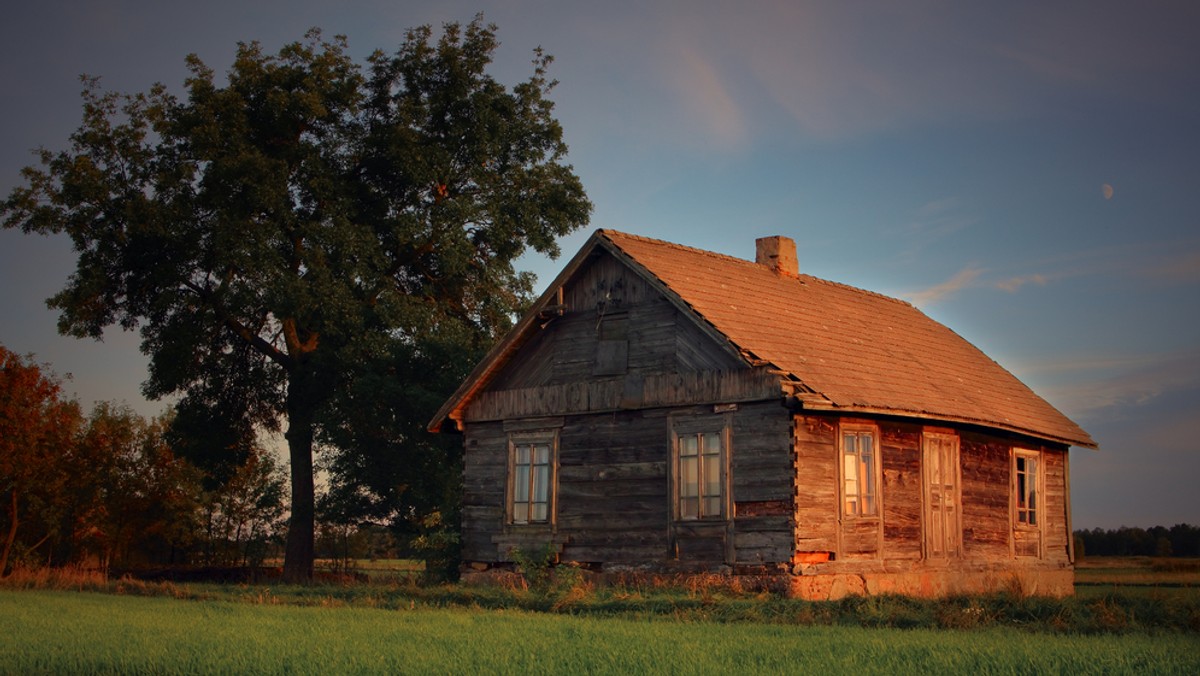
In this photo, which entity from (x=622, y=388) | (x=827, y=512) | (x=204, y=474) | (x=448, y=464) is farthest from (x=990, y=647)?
(x=204, y=474)

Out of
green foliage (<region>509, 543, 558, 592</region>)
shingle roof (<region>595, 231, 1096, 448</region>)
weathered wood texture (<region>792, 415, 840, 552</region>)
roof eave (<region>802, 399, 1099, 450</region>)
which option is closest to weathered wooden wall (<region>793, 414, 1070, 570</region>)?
weathered wood texture (<region>792, 415, 840, 552</region>)

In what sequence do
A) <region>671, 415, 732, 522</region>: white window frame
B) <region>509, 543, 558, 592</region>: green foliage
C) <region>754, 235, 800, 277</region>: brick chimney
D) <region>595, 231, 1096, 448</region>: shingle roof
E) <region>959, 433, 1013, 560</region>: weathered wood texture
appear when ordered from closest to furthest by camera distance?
<region>671, 415, 732, 522</region>: white window frame
<region>595, 231, 1096, 448</region>: shingle roof
<region>509, 543, 558, 592</region>: green foliage
<region>959, 433, 1013, 560</region>: weathered wood texture
<region>754, 235, 800, 277</region>: brick chimney

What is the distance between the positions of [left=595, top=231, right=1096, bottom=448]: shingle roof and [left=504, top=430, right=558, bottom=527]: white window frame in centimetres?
465

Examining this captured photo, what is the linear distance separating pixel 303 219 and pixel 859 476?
70.6 ft

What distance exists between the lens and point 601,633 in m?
15.7

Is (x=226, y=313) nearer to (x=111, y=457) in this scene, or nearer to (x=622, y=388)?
(x=111, y=457)

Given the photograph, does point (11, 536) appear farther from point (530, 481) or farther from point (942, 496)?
point (942, 496)

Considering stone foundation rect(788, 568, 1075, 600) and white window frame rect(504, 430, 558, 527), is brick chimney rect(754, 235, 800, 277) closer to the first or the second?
white window frame rect(504, 430, 558, 527)

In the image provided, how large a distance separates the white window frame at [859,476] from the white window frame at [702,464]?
220 cm

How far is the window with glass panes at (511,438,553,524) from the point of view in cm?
2669

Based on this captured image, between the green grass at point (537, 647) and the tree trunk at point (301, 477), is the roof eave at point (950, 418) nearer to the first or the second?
the green grass at point (537, 647)

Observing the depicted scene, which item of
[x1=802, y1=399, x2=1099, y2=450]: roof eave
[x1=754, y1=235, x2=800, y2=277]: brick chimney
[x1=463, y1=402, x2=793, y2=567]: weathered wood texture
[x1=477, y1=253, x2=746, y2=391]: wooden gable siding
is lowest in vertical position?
[x1=463, y1=402, x2=793, y2=567]: weathered wood texture

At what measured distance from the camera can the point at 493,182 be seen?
39.7 metres

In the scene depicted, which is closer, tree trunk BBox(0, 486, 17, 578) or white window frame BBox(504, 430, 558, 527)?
white window frame BBox(504, 430, 558, 527)
